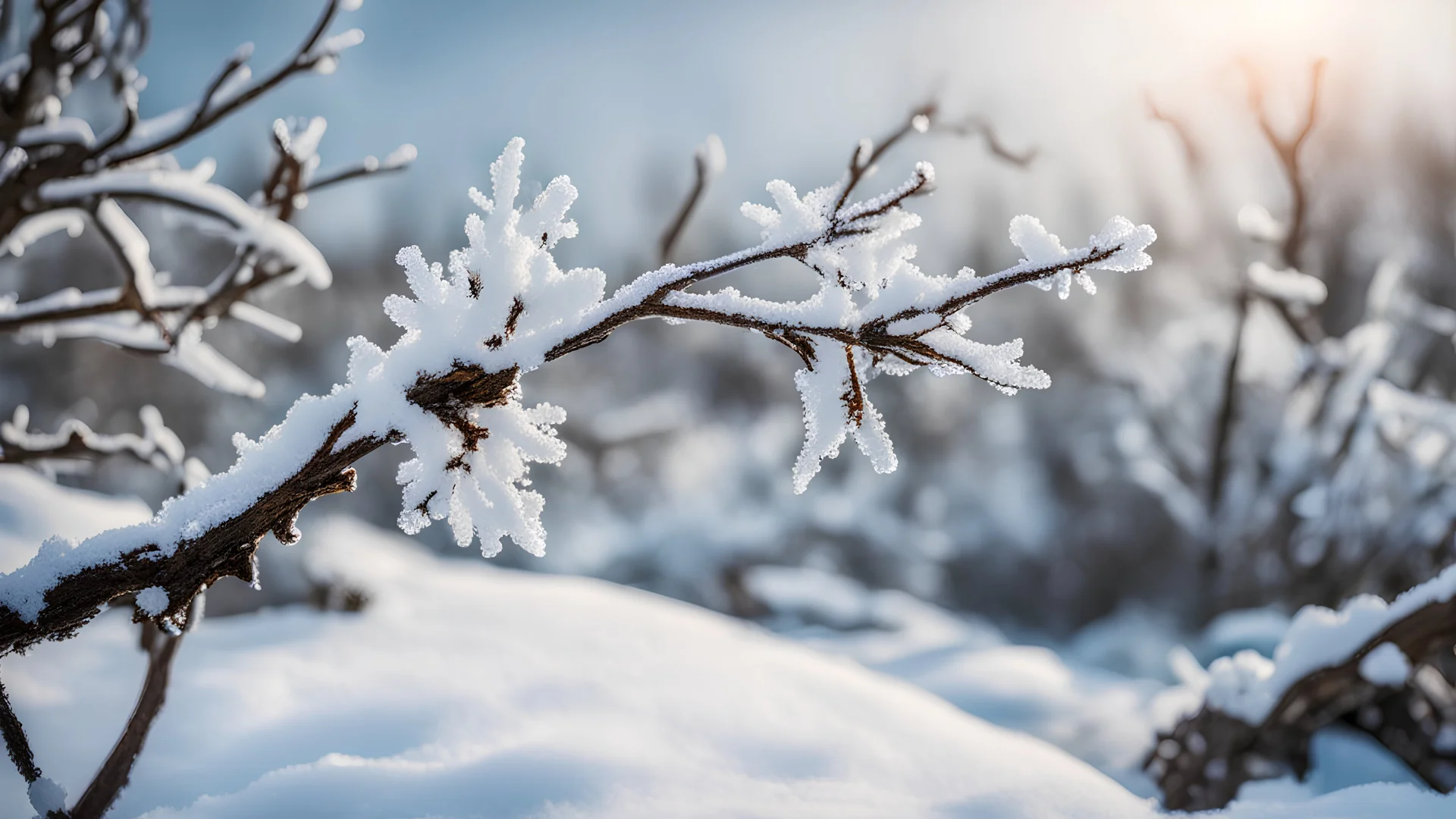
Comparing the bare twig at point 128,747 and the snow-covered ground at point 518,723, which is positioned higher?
the snow-covered ground at point 518,723

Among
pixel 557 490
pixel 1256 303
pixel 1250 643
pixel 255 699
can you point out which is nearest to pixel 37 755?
pixel 255 699

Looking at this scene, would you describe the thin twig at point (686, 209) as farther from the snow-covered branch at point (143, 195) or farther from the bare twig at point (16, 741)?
the bare twig at point (16, 741)

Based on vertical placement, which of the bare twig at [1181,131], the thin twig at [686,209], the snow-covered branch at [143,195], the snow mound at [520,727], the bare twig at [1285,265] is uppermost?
the bare twig at [1181,131]

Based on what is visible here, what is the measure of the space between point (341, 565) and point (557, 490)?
1281cm

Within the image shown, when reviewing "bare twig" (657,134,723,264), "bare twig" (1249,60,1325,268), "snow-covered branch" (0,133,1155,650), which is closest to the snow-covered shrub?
"snow-covered branch" (0,133,1155,650)

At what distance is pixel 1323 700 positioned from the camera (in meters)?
3.01

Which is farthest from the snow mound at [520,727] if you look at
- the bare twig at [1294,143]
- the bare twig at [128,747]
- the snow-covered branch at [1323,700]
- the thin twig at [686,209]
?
the bare twig at [1294,143]

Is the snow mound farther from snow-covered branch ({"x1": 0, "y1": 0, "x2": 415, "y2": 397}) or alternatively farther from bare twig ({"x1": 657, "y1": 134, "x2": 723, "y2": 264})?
bare twig ({"x1": 657, "y1": 134, "x2": 723, "y2": 264})

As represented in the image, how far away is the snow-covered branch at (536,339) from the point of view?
48.8 inches

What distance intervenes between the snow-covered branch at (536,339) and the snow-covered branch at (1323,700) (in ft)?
7.79

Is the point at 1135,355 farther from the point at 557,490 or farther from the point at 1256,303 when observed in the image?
the point at 557,490

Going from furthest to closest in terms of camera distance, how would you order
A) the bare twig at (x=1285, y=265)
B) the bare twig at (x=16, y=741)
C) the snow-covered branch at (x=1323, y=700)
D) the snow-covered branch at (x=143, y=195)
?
1. the bare twig at (x=1285, y=265)
2. the snow-covered branch at (x=1323, y=700)
3. the snow-covered branch at (x=143, y=195)
4. the bare twig at (x=16, y=741)

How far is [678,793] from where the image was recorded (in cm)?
175

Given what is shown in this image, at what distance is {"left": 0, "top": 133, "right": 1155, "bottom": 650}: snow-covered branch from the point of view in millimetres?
1240
